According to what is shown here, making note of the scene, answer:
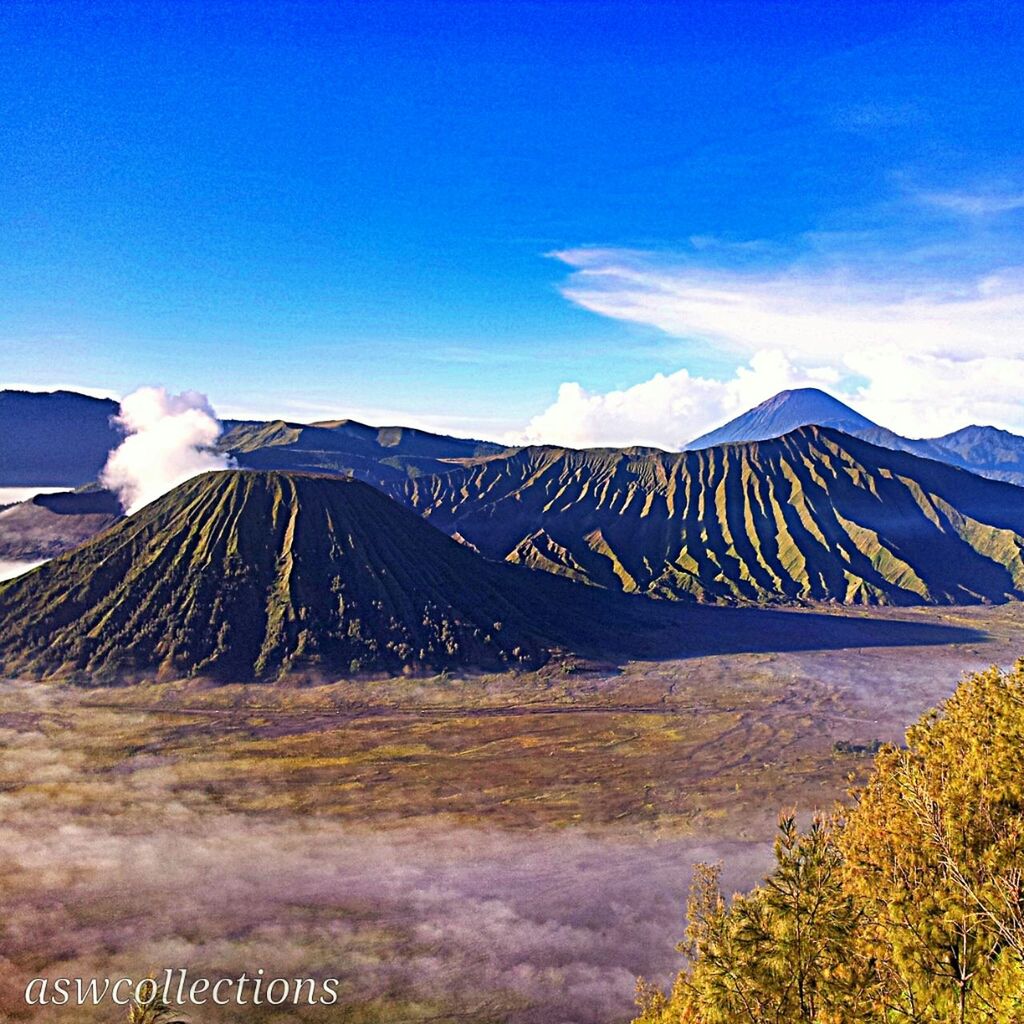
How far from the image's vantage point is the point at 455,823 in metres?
54.0

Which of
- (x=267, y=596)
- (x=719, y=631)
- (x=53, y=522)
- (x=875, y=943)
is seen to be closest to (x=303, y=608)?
(x=267, y=596)

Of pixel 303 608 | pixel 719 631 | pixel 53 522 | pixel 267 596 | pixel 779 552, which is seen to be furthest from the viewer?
pixel 779 552

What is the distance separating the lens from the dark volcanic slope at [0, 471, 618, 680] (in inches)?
3750

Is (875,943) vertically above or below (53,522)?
below

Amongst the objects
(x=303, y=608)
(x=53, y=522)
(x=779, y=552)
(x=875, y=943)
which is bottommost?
(x=303, y=608)

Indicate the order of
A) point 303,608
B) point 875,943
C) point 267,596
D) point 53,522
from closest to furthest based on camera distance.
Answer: point 875,943 → point 303,608 → point 267,596 → point 53,522

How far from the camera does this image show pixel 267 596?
10662 centimetres

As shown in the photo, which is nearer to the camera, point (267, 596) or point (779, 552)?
point (267, 596)

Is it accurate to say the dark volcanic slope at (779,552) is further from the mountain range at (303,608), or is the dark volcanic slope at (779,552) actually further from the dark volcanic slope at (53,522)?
the dark volcanic slope at (53,522)

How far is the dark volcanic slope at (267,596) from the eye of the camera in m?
95.2

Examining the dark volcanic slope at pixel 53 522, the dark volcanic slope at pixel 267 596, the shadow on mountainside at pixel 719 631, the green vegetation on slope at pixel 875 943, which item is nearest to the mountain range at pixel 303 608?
the dark volcanic slope at pixel 267 596

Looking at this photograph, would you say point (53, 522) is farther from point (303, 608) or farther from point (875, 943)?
point (875, 943)

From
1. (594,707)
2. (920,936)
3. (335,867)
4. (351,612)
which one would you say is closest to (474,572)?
(351,612)

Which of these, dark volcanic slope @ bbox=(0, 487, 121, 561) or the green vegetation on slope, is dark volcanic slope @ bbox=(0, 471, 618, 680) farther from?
the green vegetation on slope
